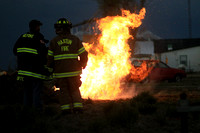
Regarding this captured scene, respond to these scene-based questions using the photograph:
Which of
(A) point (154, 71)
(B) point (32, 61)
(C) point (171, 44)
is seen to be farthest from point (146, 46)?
(B) point (32, 61)

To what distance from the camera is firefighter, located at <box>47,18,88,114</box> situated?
19.2 feet

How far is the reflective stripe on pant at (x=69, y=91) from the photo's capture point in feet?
19.2

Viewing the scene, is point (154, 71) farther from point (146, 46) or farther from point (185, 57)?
point (146, 46)

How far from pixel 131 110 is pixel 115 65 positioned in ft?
17.3

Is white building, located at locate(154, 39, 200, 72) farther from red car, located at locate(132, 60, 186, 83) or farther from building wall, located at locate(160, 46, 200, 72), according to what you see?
red car, located at locate(132, 60, 186, 83)

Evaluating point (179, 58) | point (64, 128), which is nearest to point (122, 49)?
point (64, 128)

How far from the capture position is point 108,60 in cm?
1032

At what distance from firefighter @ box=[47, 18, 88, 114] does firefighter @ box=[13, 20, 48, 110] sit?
29 cm

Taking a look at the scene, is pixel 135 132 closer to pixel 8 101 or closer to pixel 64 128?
pixel 64 128

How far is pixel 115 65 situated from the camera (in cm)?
1046

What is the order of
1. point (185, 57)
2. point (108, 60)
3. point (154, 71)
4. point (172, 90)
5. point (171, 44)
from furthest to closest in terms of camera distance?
point (171, 44), point (185, 57), point (154, 71), point (172, 90), point (108, 60)

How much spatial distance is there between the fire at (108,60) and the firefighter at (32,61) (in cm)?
368

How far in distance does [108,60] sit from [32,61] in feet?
15.7

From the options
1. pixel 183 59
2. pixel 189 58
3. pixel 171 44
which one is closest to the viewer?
pixel 189 58
